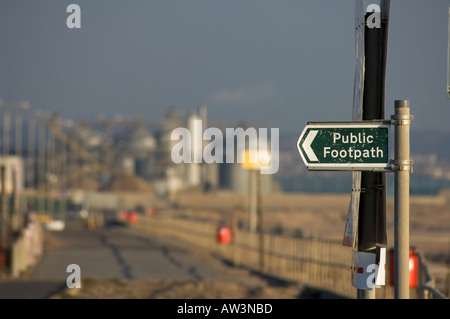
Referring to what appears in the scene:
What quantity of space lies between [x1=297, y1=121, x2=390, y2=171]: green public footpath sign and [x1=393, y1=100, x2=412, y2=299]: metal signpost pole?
0.14 m

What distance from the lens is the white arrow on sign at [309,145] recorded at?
223 inches

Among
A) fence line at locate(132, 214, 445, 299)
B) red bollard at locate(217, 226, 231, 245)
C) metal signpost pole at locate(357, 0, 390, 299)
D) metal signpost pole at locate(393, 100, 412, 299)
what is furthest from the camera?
red bollard at locate(217, 226, 231, 245)

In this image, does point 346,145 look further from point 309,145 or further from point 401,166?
point 401,166

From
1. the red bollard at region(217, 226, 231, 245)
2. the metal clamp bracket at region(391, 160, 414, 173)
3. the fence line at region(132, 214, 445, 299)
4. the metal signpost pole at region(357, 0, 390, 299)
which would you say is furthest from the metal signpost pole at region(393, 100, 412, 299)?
the red bollard at region(217, 226, 231, 245)

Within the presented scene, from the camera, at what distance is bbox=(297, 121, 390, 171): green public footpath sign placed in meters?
5.59

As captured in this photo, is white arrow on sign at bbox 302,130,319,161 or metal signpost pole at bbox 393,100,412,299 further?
white arrow on sign at bbox 302,130,319,161

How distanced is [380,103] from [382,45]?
1.45 feet

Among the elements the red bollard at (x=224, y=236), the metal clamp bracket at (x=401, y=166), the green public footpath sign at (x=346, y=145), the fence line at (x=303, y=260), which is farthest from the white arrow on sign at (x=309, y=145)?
the red bollard at (x=224, y=236)

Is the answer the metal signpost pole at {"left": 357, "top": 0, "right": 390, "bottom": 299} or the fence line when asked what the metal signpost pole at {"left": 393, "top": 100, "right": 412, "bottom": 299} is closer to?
the metal signpost pole at {"left": 357, "top": 0, "right": 390, "bottom": 299}

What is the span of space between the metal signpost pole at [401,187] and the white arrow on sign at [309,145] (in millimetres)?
574

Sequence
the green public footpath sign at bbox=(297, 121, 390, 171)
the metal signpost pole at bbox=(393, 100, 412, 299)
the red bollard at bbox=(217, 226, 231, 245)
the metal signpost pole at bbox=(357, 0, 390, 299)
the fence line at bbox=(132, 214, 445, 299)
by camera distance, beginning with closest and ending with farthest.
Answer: the metal signpost pole at bbox=(393, 100, 412, 299), the green public footpath sign at bbox=(297, 121, 390, 171), the metal signpost pole at bbox=(357, 0, 390, 299), the fence line at bbox=(132, 214, 445, 299), the red bollard at bbox=(217, 226, 231, 245)

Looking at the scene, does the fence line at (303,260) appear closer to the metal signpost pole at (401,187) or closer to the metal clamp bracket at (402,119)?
the metal signpost pole at (401,187)

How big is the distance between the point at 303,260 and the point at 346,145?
572 inches
